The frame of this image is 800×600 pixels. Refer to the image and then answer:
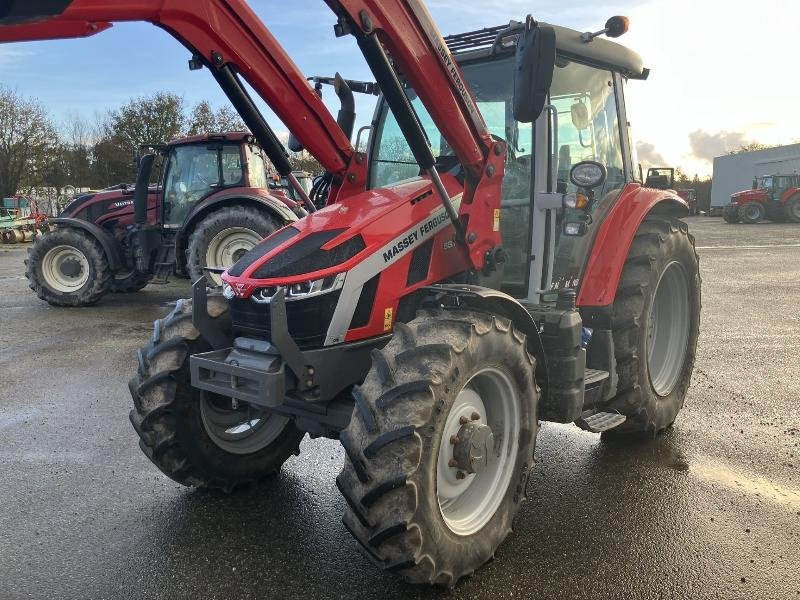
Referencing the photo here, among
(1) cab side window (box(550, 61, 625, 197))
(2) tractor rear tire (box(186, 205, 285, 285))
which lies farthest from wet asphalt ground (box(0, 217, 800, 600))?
(2) tractor rear tire (box(186, 205, 285, 285))

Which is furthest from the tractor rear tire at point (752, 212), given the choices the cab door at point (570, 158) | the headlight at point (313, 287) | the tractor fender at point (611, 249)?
the headlight at point (313, 287)

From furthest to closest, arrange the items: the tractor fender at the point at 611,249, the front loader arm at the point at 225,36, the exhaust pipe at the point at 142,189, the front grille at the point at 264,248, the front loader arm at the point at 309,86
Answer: the exhaust pipe at the point at 142,189 → the tractor fender at the point at 611,249 → the front grille at the point at 264,248 → the front loader arm at the point at 309,86 → the front loader arm at the point at 225,36

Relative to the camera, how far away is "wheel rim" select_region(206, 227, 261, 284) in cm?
962

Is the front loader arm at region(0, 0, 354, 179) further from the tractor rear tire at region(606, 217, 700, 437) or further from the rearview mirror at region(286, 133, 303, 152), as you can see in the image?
the tractor rear tire at region(606, 217, 700, 437)

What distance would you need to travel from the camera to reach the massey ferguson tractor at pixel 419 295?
2.58 metres

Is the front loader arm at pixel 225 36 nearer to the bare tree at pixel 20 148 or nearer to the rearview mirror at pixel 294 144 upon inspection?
the rearview mirror at pixel 294 144

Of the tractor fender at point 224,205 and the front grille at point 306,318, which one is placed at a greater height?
A: the tractor fender at point 224,205

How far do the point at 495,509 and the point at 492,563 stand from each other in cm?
24

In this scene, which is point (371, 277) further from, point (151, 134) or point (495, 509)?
point (151, 134)

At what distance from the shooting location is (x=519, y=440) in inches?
123

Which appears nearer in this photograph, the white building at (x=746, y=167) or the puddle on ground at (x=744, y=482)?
the puddle on ground at (x=744, y=482)

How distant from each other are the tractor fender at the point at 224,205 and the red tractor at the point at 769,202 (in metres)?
27.1

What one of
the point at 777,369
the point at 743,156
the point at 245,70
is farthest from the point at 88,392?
the point at 743,156

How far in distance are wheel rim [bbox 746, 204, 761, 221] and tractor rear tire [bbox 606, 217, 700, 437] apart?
29.4m
